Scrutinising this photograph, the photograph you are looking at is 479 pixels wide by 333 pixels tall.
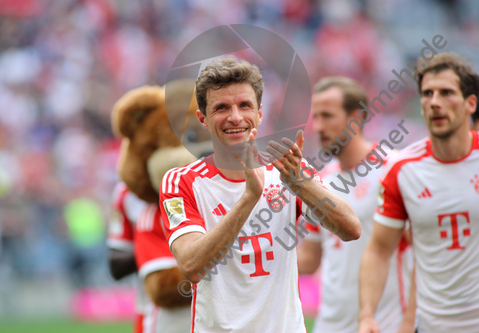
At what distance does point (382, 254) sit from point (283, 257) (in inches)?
48.7

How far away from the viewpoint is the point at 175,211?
2.76 metres

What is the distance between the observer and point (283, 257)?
9.29 ft

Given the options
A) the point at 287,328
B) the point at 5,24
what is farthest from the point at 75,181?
the point at 287,328

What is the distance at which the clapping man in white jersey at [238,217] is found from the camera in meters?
2.55

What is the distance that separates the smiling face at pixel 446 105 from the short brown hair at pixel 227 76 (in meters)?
1.45

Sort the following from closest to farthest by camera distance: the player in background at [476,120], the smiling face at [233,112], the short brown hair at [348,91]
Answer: the smiling face at [233,112], the player in background at [476,120], the short brown hair at [348,91]

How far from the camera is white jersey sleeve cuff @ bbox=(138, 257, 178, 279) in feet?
13.3

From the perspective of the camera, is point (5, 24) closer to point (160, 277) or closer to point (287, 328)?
point (160, 277)

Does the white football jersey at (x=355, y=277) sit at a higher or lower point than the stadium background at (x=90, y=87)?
lower

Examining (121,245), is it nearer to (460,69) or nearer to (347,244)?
(347,244)

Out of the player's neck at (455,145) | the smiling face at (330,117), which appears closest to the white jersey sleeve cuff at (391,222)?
the player's neck at (455,145)

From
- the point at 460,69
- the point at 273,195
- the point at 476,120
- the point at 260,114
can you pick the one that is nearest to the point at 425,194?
the point at 460,69

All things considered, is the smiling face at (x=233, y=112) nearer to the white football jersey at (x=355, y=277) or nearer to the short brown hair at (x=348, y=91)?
the white football jersey at (x=355, y=277)

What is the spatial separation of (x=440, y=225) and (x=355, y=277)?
90 cm
